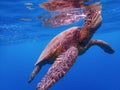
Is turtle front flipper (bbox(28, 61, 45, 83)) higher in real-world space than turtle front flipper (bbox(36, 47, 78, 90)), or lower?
lower

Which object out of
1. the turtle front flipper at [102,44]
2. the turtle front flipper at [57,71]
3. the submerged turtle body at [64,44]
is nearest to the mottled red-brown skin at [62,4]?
the turtle front flipper at [102,44]

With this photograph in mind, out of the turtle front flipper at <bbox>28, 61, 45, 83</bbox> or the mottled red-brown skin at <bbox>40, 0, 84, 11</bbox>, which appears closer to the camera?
the turtle front flipper at <bbox>28, 61, 45, 83</bbox>

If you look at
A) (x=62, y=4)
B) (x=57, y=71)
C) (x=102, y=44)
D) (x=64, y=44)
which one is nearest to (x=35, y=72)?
(x=64, y=44)

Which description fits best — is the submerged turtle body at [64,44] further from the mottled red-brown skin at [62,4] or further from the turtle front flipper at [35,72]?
the mottled red-brown skin at [62,4]

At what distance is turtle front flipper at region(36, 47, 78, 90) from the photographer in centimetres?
620

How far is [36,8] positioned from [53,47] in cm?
747

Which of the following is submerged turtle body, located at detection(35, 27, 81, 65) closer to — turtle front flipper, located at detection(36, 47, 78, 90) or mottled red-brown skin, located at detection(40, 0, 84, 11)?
turtle front flipper, located at detection(36, 47, 78, 90)

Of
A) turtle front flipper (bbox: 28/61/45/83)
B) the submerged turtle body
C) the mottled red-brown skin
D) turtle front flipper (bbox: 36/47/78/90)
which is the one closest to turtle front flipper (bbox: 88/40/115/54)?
the submerged turtle body

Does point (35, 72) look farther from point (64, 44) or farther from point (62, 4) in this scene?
point (62, 4)

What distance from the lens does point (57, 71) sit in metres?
6.54

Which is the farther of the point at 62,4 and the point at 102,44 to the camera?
the point at 62,4

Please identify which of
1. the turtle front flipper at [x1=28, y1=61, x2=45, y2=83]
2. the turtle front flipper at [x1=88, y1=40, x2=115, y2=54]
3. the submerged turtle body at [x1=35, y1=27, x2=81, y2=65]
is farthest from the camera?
the turtle front flipper at [x1=88, y1=40, x2=115, y2=54]

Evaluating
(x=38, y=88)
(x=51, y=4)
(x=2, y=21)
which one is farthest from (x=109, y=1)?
(x=38, y=88)

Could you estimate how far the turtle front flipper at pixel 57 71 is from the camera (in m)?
6.20
